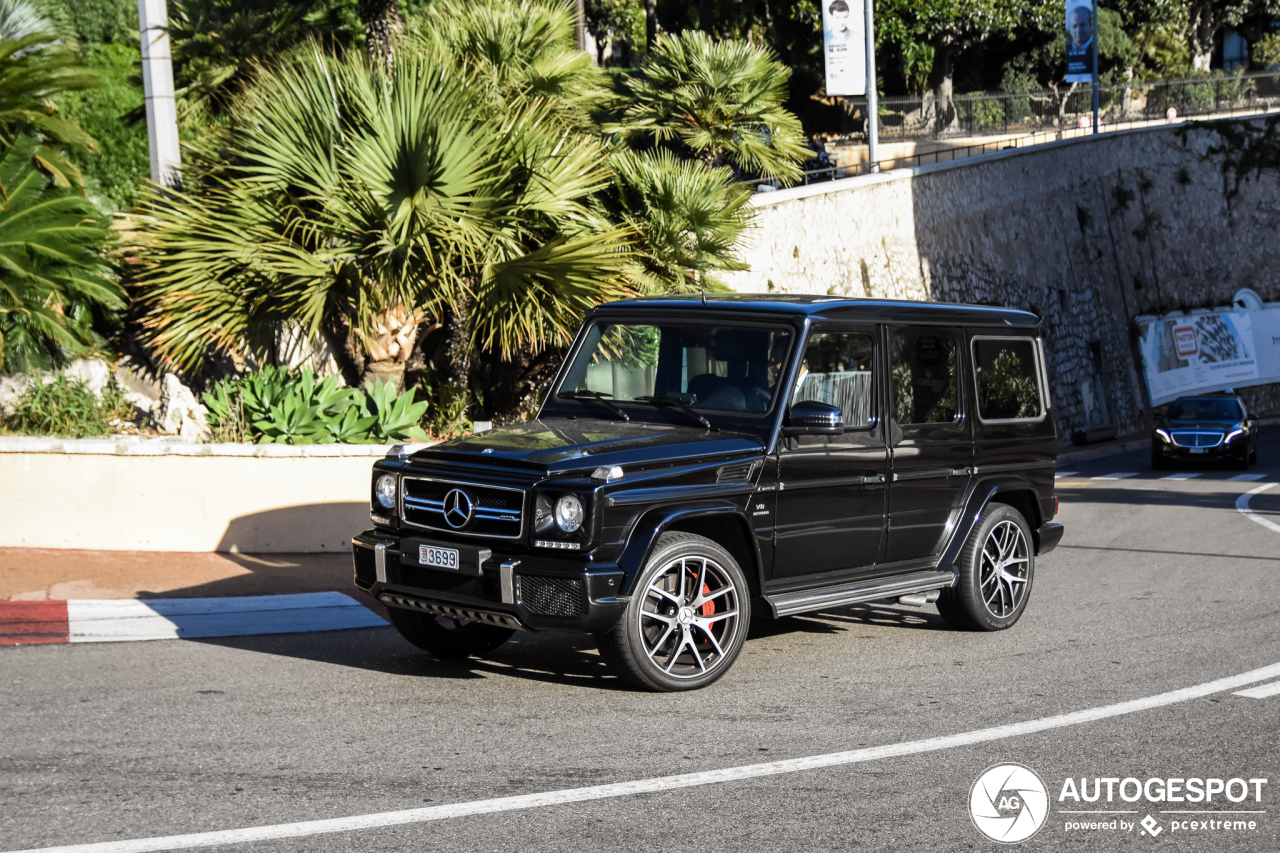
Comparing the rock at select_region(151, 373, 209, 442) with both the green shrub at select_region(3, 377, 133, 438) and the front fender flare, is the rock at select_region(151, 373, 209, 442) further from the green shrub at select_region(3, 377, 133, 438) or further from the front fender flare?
the front fender flare

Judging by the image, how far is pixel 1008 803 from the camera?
523cm

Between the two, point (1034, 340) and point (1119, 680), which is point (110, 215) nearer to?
point (1034, 340)

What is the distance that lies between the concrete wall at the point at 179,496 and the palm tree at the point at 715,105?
11.5m

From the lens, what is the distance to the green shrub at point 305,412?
11.6m

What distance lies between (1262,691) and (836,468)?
2.53m

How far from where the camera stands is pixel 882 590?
25.6 feet

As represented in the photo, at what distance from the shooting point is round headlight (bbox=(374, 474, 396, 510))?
23.6ft

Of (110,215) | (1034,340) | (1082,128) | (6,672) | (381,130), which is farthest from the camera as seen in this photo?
(1082,128)

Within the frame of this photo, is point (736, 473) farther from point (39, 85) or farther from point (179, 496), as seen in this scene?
point (39, 85)

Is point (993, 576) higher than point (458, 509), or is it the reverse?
point (458, 509)

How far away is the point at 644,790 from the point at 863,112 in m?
52.4

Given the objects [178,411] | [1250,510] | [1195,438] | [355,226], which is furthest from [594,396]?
[1195,438]

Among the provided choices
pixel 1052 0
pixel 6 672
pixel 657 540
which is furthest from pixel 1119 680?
pixel 1052 0

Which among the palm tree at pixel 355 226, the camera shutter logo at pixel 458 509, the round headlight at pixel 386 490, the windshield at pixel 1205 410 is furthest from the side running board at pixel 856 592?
the windshield at pixel 1205 410
